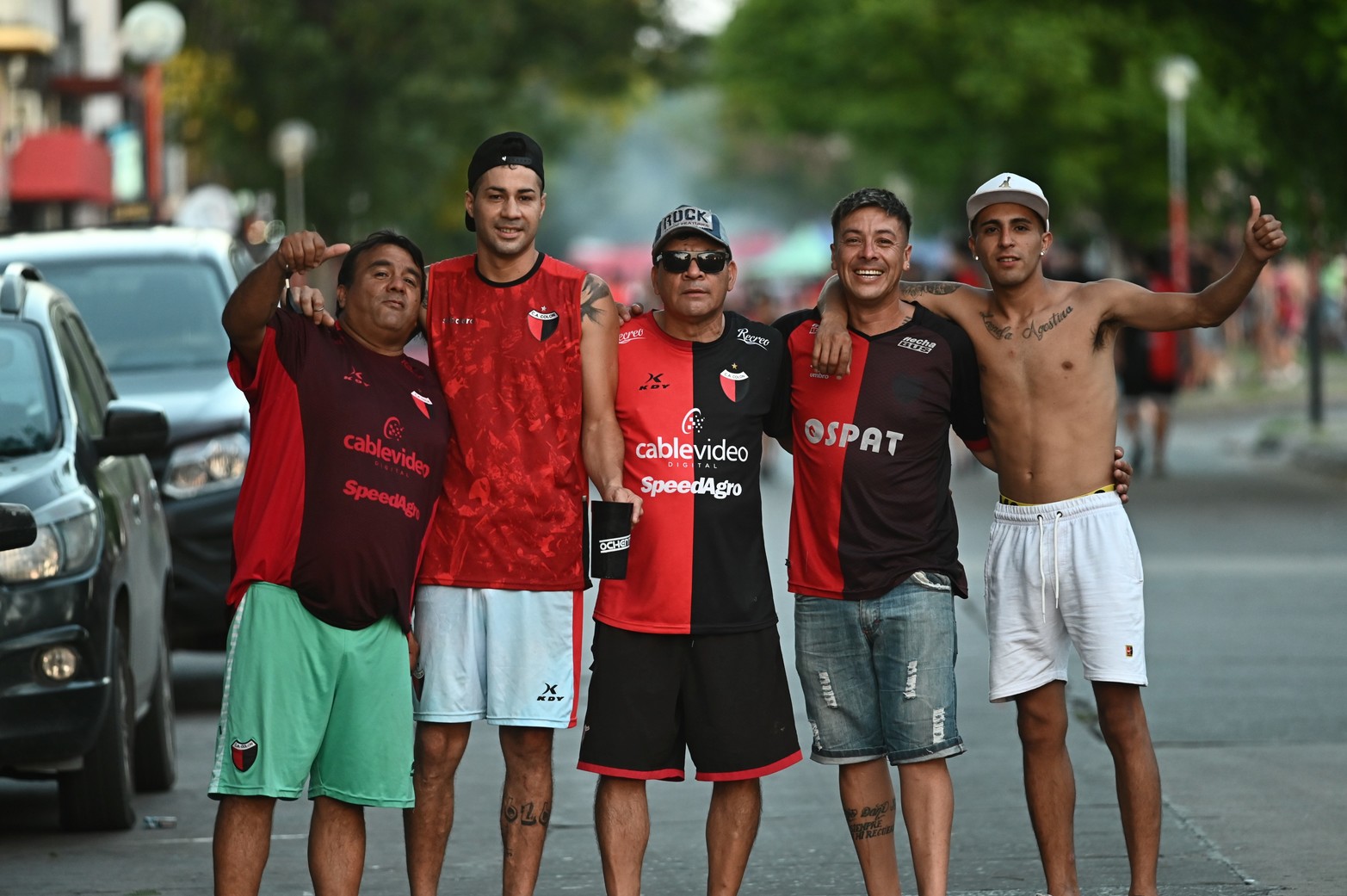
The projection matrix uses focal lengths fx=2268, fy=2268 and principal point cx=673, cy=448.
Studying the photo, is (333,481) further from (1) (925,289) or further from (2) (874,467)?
(1) (925,289)

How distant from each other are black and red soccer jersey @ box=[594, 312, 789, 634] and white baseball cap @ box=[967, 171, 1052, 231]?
35.2 inches

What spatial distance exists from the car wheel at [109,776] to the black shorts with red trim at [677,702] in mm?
2400

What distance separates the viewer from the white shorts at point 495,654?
608 cm

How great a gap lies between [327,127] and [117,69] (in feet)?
11.5

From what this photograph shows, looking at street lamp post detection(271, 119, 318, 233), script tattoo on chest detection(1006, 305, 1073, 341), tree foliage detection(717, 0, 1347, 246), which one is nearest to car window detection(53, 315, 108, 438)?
script tattoo on chest detection(1006, 305, 1073, 341)

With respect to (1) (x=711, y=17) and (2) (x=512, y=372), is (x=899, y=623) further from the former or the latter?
(1) (x=711, y=17)

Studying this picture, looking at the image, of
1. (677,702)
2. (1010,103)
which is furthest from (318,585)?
(1010,103)

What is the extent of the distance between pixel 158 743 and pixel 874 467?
388cm

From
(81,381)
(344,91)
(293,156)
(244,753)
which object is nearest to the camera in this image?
(244,753)

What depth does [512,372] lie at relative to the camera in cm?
611

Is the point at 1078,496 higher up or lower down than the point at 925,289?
lower down

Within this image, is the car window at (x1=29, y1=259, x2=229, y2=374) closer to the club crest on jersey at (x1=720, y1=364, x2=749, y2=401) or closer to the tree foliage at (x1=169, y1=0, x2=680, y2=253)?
the club crest on jersey at (x1=720, y1=364, x2=749, y2=401)

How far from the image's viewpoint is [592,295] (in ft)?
20.4

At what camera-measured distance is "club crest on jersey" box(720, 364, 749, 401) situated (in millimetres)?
6148
